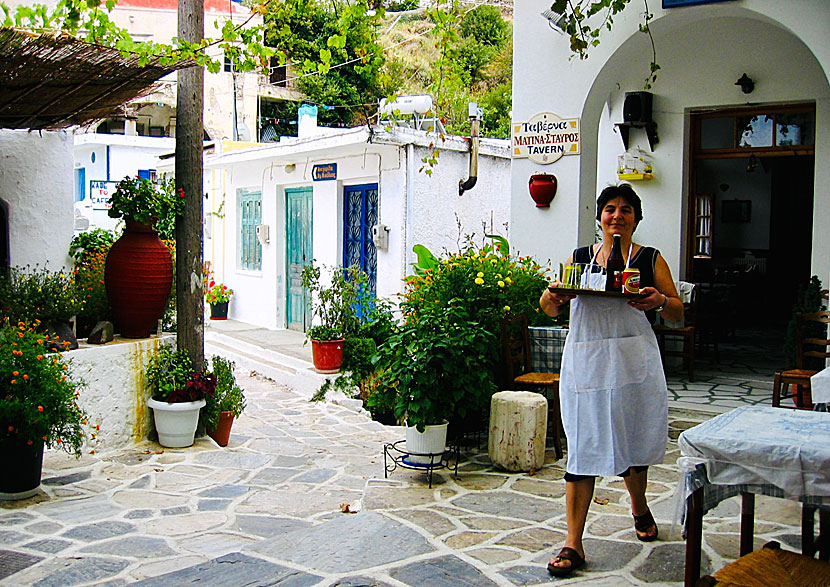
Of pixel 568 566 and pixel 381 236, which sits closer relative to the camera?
pixel 568 566

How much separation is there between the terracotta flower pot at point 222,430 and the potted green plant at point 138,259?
103 centimetres

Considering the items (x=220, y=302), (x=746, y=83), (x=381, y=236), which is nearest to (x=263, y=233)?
(x=220, y=302)

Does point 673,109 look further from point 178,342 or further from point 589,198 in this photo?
point 178,342

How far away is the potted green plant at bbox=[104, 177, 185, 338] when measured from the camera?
23.0 feet

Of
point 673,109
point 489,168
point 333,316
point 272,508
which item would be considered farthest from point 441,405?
point 489,168

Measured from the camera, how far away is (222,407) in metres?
7.32

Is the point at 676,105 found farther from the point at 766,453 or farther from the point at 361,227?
the point at 766,453

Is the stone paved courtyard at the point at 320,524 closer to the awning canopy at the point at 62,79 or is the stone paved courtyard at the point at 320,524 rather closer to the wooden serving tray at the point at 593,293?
the wooden serving tray at the point at 593,293

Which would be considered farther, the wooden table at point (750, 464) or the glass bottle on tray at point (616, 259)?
the glass bottle on tray at point (616, 259)

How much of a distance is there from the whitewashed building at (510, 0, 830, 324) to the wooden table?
14.4 ft

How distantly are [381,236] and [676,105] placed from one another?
15.0 feet

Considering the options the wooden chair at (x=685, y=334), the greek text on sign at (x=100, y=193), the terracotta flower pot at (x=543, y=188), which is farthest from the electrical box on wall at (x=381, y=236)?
the greek text on sign at (x=100, y=193)

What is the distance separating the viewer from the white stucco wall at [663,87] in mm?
7230

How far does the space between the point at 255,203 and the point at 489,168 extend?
191 inches
